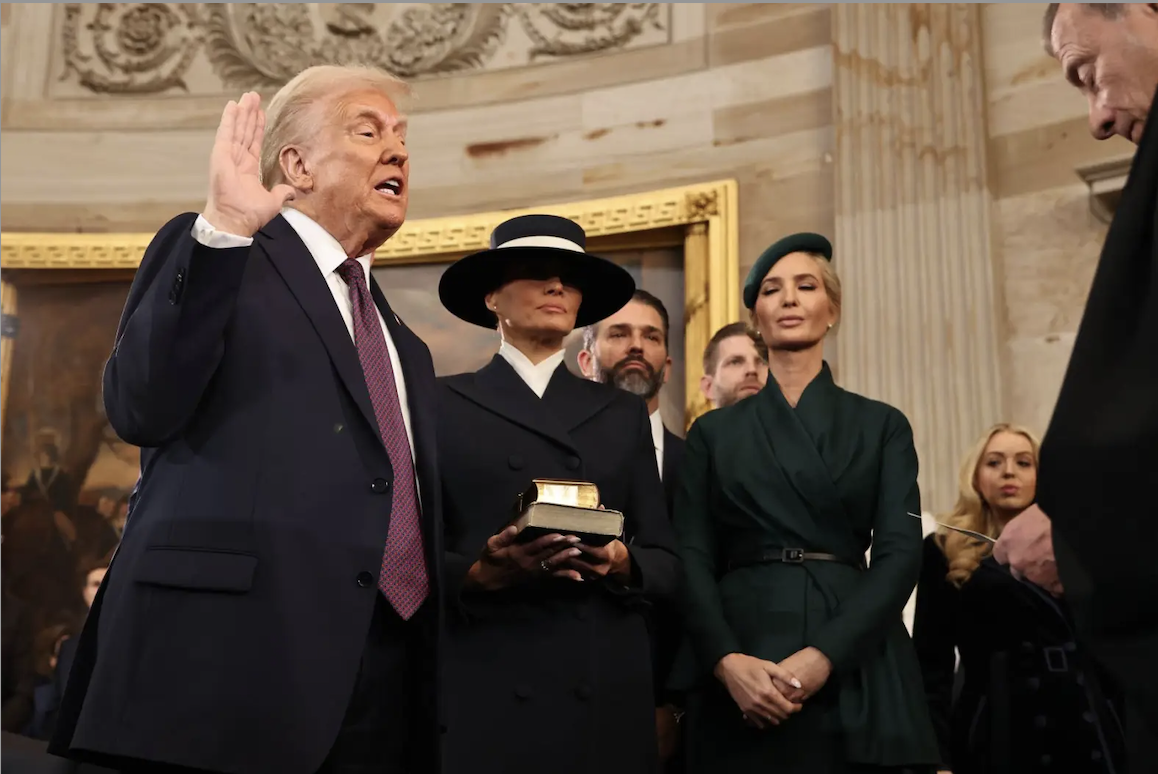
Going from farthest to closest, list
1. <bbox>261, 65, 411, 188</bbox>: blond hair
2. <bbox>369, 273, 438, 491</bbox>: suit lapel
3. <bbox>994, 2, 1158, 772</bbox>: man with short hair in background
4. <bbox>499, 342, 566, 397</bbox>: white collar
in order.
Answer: <bbox>499, 342, 566, 397</bbox>: white collar < <bbox>261, 65, 411, 188</bbox>: blond hair < <bbox>369, 273, 438, 491</bbox>: suit lapel < <bbox>994, 2, 1158, 772</bbox>: man with short hair in background

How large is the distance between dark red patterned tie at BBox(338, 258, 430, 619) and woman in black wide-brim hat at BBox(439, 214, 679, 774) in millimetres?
321

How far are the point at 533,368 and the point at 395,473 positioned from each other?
966 mm

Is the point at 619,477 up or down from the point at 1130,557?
up

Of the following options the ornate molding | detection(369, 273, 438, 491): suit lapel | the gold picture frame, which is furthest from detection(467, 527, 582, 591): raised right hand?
the ornate molding

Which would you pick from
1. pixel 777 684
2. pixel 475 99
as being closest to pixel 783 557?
pixel 777 684

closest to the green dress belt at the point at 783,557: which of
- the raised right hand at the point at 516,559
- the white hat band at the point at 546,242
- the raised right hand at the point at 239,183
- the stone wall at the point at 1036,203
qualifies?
the raised right hand at the point at 516,559

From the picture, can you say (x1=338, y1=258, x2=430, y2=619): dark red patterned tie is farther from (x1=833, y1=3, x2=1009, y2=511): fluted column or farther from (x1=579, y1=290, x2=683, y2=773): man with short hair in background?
(x1=833, y1=3, x2=1009, y2=511): fluted column

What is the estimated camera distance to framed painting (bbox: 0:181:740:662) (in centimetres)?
667

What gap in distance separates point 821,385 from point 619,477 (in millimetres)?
674

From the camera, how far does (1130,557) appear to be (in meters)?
1.56

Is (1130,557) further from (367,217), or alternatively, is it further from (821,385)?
(821,385)

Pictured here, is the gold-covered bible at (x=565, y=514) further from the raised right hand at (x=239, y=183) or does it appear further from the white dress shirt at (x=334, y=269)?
the raised right hand at (x=239, y=183)

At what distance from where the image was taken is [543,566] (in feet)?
8.36

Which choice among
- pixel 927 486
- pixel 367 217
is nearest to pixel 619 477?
pixel 367 217
